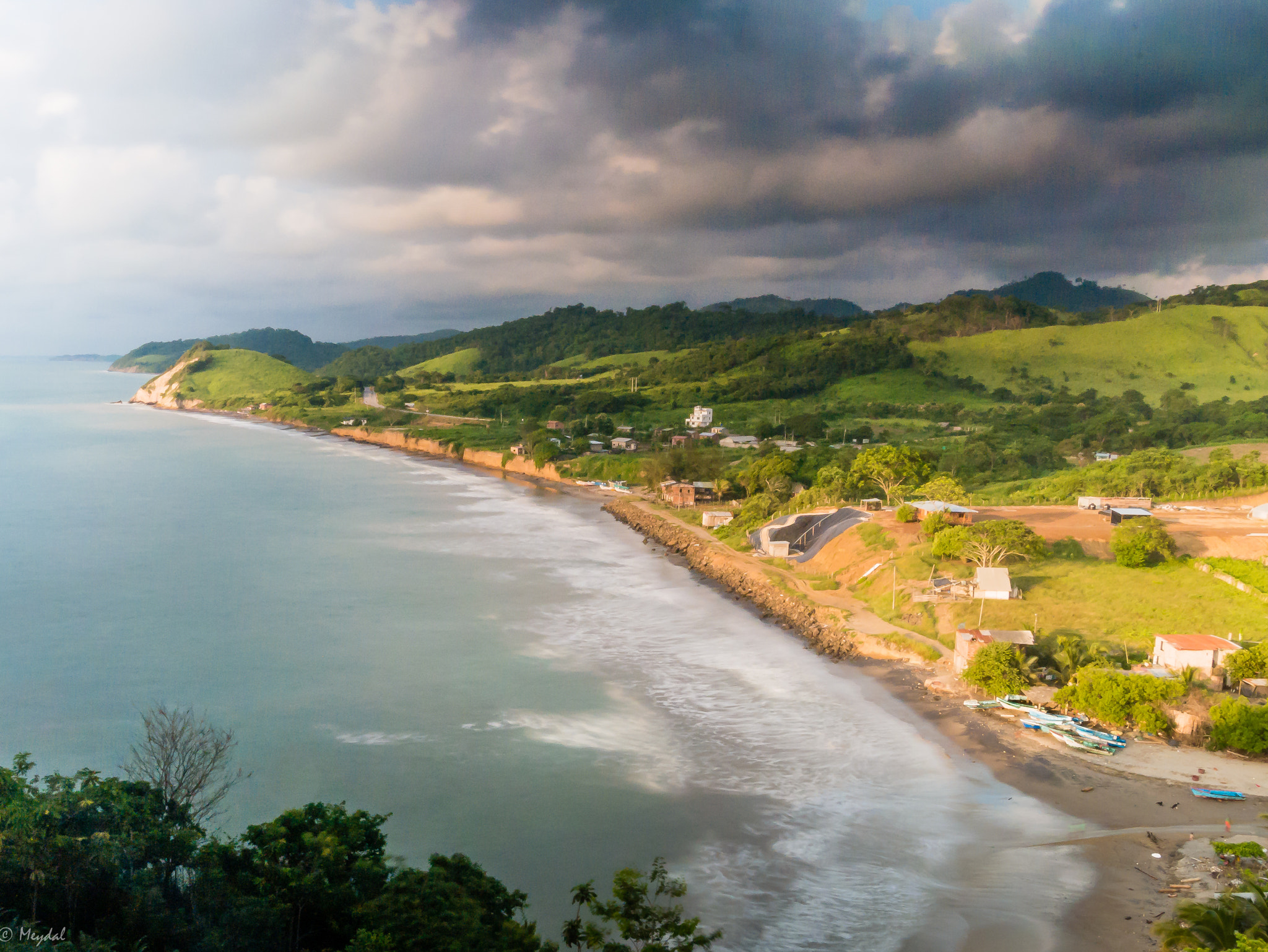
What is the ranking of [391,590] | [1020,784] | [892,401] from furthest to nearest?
[892,401], [391,590], [1020,784]

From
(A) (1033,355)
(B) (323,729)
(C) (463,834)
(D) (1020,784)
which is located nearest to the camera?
(C) (463,834)

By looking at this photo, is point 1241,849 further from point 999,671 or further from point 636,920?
point 636,920

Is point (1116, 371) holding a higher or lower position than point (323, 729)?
higher

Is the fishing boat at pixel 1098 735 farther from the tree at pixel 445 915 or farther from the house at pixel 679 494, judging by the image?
the house at pixel 679 494

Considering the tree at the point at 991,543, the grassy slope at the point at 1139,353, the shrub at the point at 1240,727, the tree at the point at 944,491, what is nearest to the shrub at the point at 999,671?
the shrub at the point at 1240,727

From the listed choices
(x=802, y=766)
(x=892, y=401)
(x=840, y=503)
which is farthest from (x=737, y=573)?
(x=892, y=401)

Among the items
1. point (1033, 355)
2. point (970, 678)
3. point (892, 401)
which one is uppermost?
point (1033, 355)

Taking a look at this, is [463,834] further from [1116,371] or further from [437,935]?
[1116,371]
